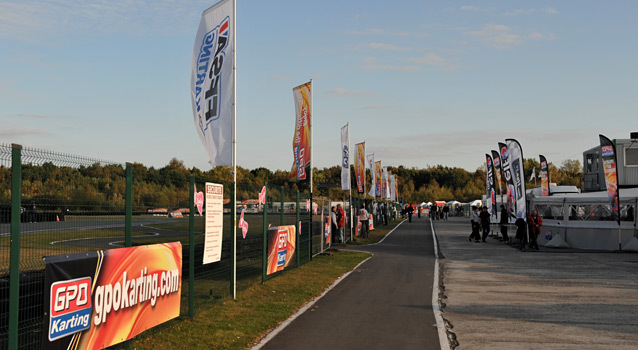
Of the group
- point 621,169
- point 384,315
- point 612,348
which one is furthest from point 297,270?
point 621,169

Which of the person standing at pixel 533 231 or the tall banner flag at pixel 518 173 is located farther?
the tall banner flag at pixel 518 173

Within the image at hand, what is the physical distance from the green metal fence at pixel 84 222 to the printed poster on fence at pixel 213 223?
20 cm

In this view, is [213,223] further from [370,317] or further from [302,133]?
[302,133]

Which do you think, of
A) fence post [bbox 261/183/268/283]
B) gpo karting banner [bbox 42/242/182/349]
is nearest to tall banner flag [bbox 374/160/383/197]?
fence post [bbox 261/183/268/283]

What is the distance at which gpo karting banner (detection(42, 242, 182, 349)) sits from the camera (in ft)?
18.7

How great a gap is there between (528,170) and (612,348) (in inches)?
6180

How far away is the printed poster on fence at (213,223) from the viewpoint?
991 centimetres

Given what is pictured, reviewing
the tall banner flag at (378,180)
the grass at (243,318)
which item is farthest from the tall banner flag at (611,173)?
the tall banner flag at (378,180)

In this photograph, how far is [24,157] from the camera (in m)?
5.56

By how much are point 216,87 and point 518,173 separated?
1965cm

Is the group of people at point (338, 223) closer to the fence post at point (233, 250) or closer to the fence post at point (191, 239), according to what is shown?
the fence post at point (233, 250)

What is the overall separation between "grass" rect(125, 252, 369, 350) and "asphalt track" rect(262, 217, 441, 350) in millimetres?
404

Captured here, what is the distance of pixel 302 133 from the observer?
2127 centimetres

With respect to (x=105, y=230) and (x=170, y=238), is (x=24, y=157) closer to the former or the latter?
(x=105, y=230)
